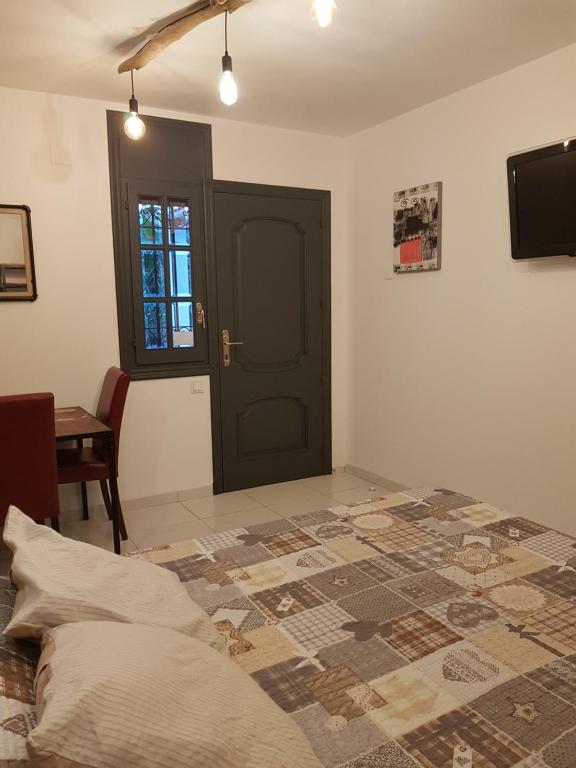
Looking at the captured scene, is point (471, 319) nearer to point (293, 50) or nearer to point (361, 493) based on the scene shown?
point (361, 493)

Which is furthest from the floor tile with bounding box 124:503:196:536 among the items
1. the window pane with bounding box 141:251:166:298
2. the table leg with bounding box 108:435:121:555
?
the window pane with bounding box 141:251:166:298

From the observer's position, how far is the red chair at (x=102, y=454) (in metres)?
3.20

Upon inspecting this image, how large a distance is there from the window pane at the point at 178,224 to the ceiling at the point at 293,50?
61 centimetres

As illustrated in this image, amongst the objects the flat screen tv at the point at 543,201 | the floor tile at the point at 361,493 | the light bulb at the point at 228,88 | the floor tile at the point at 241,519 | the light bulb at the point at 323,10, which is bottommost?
the floor tile at the point at 241,519

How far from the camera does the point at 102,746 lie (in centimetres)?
76

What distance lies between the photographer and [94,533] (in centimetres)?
350

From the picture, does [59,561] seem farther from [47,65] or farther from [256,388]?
[256,388]

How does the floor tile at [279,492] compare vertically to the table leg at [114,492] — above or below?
below

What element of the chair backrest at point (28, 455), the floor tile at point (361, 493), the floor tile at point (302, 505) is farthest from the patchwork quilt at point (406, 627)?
the floor tile at point (361, 493)

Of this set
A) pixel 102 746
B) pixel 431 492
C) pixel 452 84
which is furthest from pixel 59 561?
pixel 452 84

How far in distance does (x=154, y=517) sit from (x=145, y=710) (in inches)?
121

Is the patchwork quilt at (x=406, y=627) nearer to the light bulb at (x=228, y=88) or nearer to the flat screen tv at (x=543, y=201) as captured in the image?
the flat screen tv at (x=543, y=201)

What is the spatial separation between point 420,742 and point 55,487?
219 centimetres

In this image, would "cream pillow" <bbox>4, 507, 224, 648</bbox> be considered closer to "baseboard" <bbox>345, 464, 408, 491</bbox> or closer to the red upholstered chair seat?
the red upholstered chair seat
